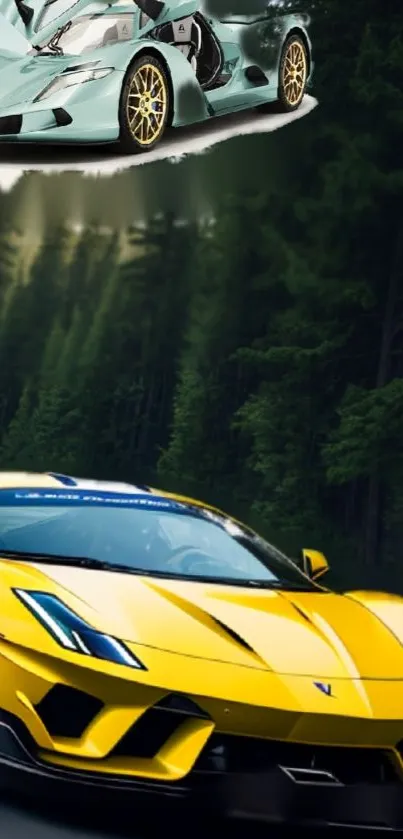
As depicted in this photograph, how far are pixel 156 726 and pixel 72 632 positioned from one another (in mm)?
388

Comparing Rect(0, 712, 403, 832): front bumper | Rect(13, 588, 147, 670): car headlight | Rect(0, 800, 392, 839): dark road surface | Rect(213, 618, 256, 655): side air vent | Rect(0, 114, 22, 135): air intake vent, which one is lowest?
Rect(0, 800, 392, 839): dark road surface

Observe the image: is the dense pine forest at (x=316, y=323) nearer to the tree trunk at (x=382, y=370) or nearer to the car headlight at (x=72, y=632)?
the tree trunk at (x=382, y=370)

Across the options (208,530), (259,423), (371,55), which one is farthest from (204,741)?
(259,423)

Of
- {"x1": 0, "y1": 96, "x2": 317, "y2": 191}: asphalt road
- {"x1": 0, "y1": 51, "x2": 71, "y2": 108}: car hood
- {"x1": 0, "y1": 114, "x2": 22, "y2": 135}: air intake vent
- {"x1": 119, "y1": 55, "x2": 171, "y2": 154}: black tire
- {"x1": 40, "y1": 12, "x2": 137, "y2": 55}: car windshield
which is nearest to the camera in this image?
{"x1": 0, "y1": 114, "x2": 22, "y2": 135}: air intake vent

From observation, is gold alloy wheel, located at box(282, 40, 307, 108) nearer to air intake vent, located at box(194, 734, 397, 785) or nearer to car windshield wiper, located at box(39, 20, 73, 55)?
car windshield wiper, located at box(39, 20, 73, 55)

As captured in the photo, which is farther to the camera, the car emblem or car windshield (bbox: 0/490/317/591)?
car windshield (bbox: 0/490/317/591)

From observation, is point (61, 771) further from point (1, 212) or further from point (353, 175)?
point (1, 212)

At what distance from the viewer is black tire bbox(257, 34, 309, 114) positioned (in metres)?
13.3

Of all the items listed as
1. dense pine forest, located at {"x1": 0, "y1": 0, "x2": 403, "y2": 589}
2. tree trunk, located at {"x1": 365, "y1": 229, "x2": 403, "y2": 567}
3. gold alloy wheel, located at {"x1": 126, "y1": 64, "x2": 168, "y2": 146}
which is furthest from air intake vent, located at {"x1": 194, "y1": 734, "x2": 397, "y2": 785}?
tree trunk, located at {"x1": 365, "y1": 229, "x2": 403, "y2": 567}

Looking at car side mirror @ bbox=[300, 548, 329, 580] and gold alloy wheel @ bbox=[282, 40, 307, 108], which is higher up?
gold alloy wheel @ bbox=[282, 40, 307, 108]

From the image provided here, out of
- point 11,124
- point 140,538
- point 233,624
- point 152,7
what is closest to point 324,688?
point 233,624

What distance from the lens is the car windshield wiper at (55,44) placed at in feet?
35.2

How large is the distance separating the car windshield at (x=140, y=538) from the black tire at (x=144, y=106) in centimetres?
588

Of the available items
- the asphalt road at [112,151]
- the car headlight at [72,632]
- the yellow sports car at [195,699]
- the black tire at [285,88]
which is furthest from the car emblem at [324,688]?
the black tire at [285,88]
